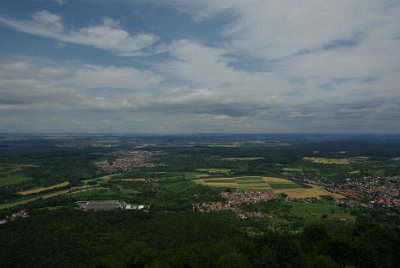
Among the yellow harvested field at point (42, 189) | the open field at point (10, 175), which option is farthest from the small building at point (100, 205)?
the open field at point (10, 175)

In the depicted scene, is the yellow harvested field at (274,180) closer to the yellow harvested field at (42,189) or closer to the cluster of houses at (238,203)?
the cluster of houses at (238,203)

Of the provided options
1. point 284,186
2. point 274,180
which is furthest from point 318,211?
point 274,180

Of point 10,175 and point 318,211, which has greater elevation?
point 10,175

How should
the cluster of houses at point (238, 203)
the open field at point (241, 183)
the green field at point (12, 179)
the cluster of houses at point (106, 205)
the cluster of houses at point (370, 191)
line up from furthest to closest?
1. the green field at point (12, 179)
2. the open field at point (241, 183)
3. the cluster of houses at point (370, 191)
4. the cluster of houses at point (106, 205)
5. the cluster of houses at point (238, 203)

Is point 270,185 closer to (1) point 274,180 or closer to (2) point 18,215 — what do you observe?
(1) point 274,180

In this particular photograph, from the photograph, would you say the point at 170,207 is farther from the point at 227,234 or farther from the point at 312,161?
the point at 312,161

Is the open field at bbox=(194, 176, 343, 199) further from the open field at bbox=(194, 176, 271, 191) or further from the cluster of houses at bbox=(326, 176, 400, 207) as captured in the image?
the cluster of houses at bbox=(326, 176, 400, 207)

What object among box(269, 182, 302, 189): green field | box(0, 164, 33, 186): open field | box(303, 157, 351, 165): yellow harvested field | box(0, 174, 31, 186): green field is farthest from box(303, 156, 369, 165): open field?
box(0, 164, 33, 186): open field
